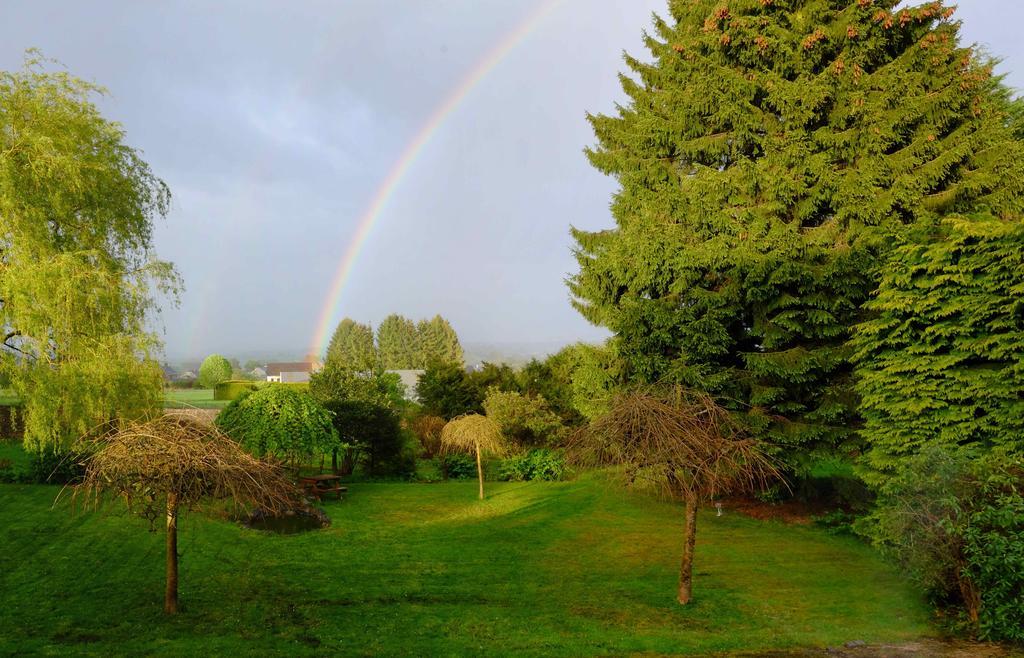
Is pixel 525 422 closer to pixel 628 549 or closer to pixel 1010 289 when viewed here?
pixel 628 549

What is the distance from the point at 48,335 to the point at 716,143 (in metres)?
19.0

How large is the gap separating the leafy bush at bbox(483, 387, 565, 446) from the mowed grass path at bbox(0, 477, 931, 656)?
1199 cm

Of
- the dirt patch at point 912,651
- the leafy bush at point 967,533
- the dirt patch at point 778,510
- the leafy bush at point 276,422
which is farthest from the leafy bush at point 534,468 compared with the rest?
the dirt patch at point 912,651

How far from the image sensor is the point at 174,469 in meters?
9.42

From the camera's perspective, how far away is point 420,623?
10.1 meters

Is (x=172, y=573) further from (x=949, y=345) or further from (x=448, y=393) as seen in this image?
(x=448, y=393)

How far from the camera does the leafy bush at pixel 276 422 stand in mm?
19578

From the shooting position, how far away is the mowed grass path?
9352 millimetres

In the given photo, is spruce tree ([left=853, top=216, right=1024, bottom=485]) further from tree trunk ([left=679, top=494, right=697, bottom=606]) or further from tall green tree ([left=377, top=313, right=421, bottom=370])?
tall green tree ([left=377, top=313, right=421, bottom=370])

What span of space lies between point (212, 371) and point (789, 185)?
260 ft

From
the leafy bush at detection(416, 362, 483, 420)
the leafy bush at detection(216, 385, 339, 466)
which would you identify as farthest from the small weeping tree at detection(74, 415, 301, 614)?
the leafy bush at detection(416, 362, 483, 420)

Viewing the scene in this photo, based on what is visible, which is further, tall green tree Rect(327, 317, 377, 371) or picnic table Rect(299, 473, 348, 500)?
tall green tree Rect(327, 317, 377, 371)

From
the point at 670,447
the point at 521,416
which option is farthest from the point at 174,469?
the point at 521,416

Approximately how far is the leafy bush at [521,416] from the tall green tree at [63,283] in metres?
16.7
